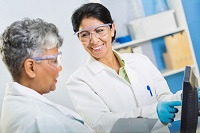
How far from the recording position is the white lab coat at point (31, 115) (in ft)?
2.97

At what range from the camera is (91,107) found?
1401mm

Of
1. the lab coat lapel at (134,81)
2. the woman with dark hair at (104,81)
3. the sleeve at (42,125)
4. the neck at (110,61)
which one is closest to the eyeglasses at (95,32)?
the woman with dark hair at (104,81)

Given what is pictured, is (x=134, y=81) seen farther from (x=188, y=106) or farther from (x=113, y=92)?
(x=188, y=106)

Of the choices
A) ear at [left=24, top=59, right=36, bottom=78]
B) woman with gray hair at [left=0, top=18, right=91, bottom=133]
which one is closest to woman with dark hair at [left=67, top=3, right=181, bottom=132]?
woman with gray hair at [left=0, top=18, right=91, bottom=133]

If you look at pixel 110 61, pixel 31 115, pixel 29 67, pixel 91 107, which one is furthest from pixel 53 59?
pixel 110 61

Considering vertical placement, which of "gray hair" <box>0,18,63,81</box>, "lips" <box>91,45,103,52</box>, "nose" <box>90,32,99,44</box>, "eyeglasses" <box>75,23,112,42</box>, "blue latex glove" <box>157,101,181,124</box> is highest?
"gray hair" <box>0,18,63,81</box>

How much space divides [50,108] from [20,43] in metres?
0.24

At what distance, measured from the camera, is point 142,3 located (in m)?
2.49

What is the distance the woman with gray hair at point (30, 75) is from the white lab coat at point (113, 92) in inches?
13.4

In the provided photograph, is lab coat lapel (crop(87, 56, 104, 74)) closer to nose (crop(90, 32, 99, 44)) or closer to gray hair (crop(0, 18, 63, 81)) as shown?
nose (crop(90, 32, 99, 44))

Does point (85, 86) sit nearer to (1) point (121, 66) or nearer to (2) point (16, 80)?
(1) point (121, 66)

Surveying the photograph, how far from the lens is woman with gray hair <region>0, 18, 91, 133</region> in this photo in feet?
3.05

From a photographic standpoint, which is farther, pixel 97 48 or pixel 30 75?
pixel 97 48

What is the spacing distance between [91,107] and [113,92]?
0.15 meters
